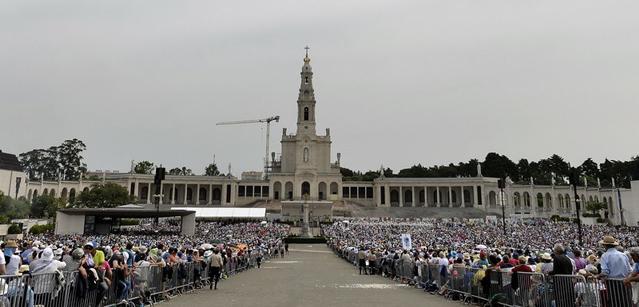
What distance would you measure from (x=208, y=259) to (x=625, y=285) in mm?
14641

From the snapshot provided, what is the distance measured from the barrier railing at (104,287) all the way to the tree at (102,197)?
200 ft

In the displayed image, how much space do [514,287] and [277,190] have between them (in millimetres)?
86523

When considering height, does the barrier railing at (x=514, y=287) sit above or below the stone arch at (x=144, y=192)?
below

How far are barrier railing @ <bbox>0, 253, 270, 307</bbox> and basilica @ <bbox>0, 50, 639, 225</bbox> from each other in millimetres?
75284

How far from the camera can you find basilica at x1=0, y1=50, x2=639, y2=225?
309 ft

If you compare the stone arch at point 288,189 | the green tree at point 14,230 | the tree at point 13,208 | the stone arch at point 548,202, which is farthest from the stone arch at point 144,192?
the stone arch at point 548,202

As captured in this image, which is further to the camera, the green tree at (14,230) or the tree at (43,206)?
the tree at (43,206)

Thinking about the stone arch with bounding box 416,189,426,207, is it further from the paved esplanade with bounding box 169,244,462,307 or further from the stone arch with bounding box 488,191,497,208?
the paved esplanade with bounding box 169,244,462,307

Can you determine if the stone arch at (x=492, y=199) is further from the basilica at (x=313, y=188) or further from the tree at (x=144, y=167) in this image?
the tree at (x=144, y=167)

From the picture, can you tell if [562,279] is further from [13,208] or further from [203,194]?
[203,194]

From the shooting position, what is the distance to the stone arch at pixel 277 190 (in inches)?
3760

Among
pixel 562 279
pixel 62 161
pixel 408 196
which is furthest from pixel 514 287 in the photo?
pixel 62 161

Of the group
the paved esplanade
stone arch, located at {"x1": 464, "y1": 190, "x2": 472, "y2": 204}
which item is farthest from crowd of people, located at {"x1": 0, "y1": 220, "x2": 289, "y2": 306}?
stone arch, located at {"x1": 464, "y1": 190, "x2": 472, "y2": 204}

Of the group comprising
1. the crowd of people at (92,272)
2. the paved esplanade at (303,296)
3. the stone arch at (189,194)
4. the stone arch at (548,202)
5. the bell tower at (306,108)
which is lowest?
the paved esplanade at (303,296)
